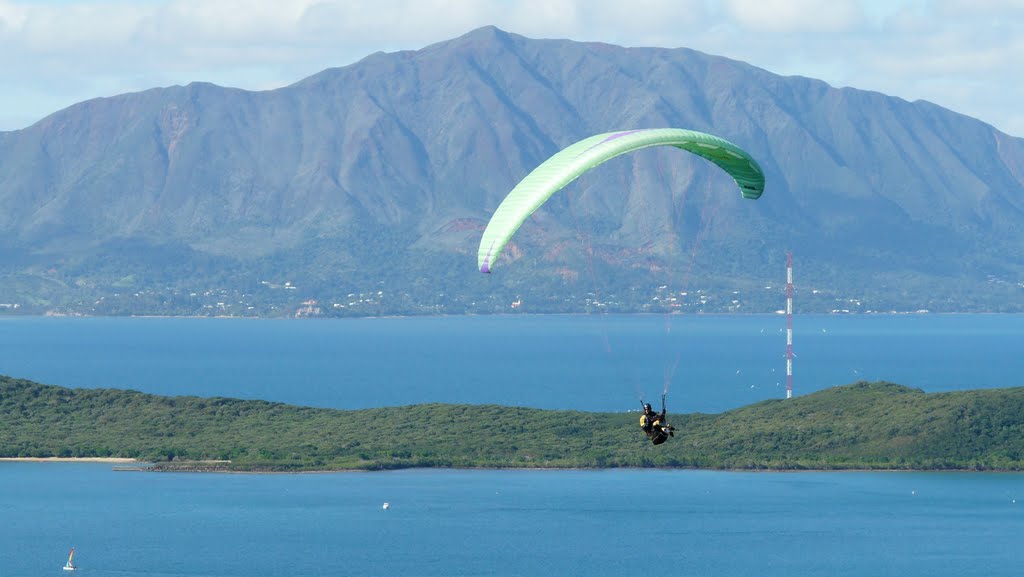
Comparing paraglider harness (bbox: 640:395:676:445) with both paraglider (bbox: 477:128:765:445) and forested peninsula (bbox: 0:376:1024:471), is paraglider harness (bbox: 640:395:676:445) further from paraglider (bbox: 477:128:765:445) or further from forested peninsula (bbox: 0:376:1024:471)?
forested peninsula (bbox: 0:376:1024:471)

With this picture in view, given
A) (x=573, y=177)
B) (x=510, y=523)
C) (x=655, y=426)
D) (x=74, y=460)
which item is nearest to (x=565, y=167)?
(x=573, y=177)

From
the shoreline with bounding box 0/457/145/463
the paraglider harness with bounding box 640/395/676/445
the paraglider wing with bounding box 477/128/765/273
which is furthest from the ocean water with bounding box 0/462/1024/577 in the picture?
the paraglider wing with bounding box 477/128/765/273

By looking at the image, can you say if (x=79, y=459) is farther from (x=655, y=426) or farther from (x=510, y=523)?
(x=655, y=426)

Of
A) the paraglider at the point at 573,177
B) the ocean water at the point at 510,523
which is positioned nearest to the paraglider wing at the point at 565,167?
the paraglider at the point at 573,177

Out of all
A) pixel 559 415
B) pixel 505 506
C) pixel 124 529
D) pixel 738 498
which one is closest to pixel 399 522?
pixel 505 506

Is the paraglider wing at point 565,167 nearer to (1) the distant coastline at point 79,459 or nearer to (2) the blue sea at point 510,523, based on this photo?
(2) the blue sea at point 510,523
